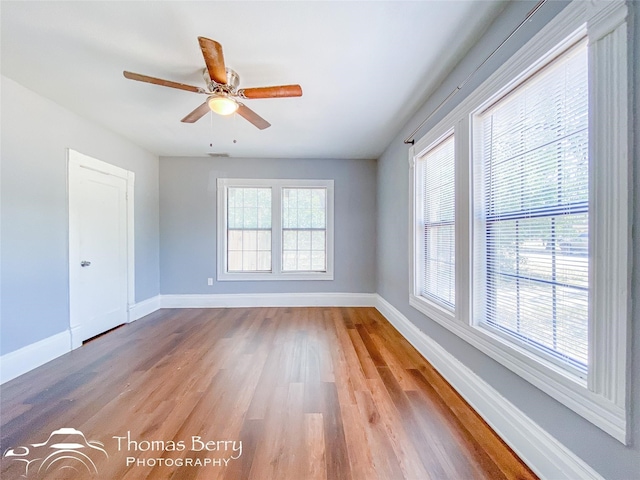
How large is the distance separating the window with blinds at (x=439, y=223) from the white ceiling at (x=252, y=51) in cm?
65

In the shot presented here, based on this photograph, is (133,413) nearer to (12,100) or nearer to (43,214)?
(43,214)

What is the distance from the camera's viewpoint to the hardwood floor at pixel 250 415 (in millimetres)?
1262

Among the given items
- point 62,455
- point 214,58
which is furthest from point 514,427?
point 214,58

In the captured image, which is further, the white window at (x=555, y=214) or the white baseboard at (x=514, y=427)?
the white baseboard at (x=514, y=427)

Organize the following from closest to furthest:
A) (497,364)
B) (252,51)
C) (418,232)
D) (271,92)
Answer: (497,364) < (252,51) < (271,92) < (418,232)

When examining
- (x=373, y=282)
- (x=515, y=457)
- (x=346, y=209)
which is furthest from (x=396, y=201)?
(x=515, y=457)

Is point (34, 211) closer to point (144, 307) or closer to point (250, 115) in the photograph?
point (144, 307)

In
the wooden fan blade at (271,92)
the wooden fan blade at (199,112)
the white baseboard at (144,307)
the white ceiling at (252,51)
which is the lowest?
the white baseboard at (144,307)

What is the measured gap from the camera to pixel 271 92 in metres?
1.91

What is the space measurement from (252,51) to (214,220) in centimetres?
298

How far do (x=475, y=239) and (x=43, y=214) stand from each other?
3840 mm

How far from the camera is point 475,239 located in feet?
5.69

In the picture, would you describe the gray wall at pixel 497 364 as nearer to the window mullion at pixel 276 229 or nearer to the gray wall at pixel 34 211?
the window mullion at pixel 276 229

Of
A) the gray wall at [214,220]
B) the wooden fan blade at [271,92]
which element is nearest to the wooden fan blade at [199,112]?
the wooden fan blade at [271,92]
